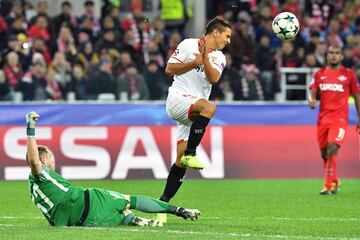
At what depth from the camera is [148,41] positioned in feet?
80.1

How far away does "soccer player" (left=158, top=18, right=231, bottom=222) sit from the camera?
1240cm

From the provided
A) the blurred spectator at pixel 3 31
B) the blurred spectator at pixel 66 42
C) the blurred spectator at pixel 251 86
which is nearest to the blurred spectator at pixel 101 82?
the blurred spectator at pixel 66 42

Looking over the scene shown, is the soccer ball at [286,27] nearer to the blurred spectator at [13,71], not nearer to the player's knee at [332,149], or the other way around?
the player's knee at [332,149]

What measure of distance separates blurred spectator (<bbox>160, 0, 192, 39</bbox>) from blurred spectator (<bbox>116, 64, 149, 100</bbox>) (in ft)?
12.2

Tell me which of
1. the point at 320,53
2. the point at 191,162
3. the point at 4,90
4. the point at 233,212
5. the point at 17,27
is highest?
the point at 17,27

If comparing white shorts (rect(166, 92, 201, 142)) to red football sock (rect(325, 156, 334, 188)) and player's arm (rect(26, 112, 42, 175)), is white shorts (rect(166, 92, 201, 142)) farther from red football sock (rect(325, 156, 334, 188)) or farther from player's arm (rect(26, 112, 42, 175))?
red football sock (rect(325, 156, 334, 188))

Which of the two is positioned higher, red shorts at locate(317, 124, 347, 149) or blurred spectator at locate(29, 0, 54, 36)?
blurred spectator at locate(29, 0, 54, 36)

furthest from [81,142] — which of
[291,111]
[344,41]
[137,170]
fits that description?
[344,41]

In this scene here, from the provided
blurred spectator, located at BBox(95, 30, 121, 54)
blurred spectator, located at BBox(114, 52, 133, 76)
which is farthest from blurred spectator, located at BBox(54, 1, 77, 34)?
blurred spectator, located at BBox(114, 52, 133, 76)

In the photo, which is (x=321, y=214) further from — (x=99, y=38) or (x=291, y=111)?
(x=99, y=38)

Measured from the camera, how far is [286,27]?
1416cm

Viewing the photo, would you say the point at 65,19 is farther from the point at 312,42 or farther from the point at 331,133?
the point at 331,133

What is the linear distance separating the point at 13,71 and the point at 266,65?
5.69 meters

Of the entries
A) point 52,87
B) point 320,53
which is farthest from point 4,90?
point 320,53
